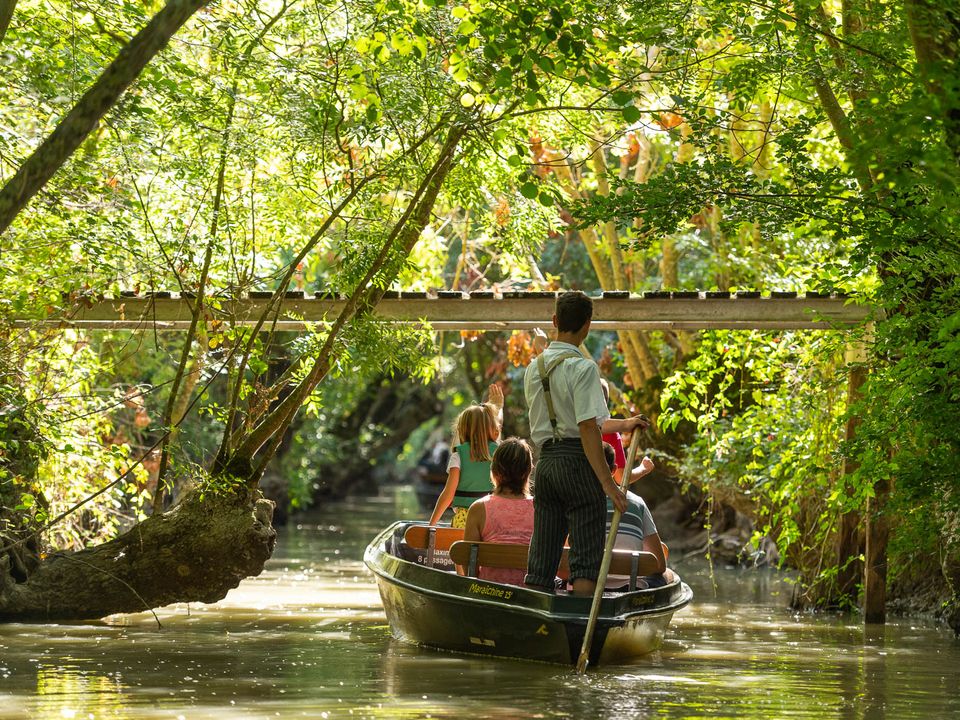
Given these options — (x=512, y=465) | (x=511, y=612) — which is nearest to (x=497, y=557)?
(x=511, y=612)

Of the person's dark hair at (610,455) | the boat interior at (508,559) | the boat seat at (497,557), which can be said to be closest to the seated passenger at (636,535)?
the boat interior at (508,559)

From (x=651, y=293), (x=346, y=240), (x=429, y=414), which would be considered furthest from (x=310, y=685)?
(x=429, y=414)

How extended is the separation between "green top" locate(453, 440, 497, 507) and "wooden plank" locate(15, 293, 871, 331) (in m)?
1.96

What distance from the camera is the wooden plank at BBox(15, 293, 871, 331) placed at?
39.0 ft

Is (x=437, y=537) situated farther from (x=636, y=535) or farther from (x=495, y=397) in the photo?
(x=636, y=535)

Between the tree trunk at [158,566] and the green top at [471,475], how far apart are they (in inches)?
75.6

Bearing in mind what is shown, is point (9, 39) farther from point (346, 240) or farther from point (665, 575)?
point (665, 575)

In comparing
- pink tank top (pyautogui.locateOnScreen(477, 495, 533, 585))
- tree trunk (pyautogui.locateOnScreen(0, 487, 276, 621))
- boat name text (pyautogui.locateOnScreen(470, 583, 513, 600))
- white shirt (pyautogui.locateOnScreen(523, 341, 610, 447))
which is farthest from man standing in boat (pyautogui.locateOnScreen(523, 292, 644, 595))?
tree trunk (pyautogui.locateOnScreen(0, 487, 276, 621))

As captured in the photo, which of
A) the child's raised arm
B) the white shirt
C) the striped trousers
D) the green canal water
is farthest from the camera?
the child's raised arm

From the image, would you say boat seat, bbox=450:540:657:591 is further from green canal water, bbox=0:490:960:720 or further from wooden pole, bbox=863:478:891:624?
wooden pole, bbox=863:478:891:624

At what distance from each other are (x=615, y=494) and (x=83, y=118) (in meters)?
3.41

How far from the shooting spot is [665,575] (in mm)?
9742

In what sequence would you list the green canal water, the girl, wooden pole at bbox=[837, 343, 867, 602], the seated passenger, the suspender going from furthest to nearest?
wooden pole at bbox=[837, 343, 867, 602]
the girl
the seated passenger
the suspender
the green canal water

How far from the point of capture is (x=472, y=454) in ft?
32.8
